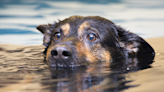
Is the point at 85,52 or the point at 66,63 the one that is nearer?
the point at 66,63

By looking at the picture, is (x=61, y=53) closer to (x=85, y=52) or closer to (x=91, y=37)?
(x=85, y=52)

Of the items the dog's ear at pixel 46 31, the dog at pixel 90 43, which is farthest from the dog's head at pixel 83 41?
the dog's ear at pixel 46 31

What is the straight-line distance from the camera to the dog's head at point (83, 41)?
3.87m

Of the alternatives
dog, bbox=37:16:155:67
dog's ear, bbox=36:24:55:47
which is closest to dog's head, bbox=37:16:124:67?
dog, bbox=37:16:155:67

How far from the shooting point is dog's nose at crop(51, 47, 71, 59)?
366 cm

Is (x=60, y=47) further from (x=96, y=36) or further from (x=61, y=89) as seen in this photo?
(x=61, y=89)

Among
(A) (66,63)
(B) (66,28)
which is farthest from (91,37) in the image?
(A) (66,63)

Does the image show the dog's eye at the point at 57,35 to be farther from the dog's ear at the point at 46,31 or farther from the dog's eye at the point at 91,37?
the dog's ear at the point at 46,31

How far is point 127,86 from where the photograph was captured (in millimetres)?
2047

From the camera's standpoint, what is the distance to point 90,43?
464 centimetres

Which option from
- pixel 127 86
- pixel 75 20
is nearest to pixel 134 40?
pixel 75 20

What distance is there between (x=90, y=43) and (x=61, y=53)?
113 centimetres

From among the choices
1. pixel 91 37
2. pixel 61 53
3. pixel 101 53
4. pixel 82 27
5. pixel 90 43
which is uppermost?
pixel 82 27

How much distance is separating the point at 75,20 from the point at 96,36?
75 cm
